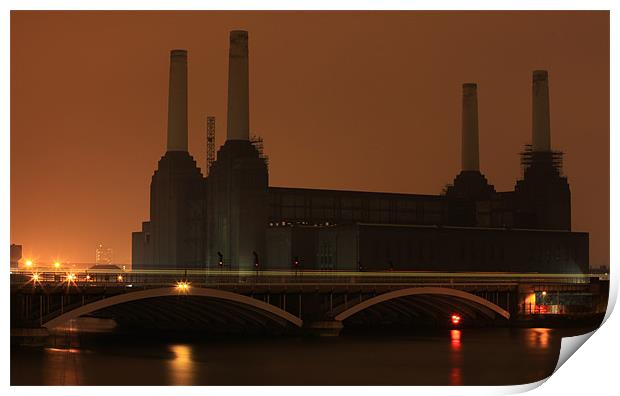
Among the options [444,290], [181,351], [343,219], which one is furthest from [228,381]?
[343,219]

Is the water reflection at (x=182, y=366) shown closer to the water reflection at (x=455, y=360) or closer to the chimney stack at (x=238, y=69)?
the water reflection at (x=455, y=360)

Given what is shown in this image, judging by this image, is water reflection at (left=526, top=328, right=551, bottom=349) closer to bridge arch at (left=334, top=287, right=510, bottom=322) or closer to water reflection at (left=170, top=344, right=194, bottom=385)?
bridge arch at (left=334, top=287, right=510, bottom=322)

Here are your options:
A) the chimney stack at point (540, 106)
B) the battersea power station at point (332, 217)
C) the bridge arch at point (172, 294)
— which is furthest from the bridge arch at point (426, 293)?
the chimney stack at point (540, 106)

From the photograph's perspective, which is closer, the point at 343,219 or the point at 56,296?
the point at 56,296

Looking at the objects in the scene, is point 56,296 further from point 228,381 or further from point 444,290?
point 444,290

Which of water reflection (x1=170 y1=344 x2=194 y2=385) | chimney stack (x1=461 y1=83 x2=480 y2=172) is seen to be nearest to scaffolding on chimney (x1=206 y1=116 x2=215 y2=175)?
chimney stack (x1=461 y1=83 x2=480 y2=172)
